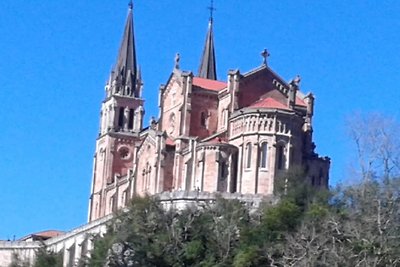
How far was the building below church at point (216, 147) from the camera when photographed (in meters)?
80.0

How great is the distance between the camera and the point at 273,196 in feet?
242

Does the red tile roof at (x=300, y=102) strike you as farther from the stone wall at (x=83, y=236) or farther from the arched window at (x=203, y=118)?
the stone wall at (x=83, y=236)

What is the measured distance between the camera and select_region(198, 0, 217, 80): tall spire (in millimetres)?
109750

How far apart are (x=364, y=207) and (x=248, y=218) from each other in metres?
10.2

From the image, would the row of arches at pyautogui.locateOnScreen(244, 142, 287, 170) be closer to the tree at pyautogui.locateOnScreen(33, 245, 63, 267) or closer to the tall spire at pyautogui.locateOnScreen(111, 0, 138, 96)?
the tree at pyautogui.locateOnScreen(33, 245, 63, 267)

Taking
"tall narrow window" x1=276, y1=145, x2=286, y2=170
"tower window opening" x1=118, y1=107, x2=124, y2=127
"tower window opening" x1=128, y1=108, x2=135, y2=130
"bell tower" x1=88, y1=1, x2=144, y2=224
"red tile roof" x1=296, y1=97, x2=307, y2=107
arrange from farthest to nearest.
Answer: "tower window opening" x1=128, y1=108, x2=135, y2=130
"tower window opening" x1=118, y1=107, x2=124, y2=127
"bell tower" x1=88, y1=1, x2=144, y2=224
"red tile roof" x1=296, y1=97, x2=307, y2=107
"tall narrow window" x1=276, y1=145, x2=286, y2=170

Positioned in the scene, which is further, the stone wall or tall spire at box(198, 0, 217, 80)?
tall spire at box(198, 0, 217, 80)

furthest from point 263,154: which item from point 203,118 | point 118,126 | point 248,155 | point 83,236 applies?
point 118,126

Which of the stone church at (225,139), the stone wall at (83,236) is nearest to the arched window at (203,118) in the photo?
the stone church at (225,139)

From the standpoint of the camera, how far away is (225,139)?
273ft

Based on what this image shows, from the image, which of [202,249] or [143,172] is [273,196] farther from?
[143,172]

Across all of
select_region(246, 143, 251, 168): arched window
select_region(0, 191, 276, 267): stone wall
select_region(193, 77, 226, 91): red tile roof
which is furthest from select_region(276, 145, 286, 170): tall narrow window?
select_region(193, 77, 226, 91): red tile roof

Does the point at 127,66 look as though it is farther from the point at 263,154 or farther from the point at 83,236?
the point at 263,154

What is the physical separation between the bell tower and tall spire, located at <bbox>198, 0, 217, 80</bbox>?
6.15 meters
